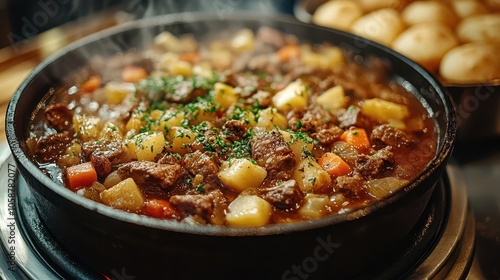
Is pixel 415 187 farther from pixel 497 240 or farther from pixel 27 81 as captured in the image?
pixel 27 81

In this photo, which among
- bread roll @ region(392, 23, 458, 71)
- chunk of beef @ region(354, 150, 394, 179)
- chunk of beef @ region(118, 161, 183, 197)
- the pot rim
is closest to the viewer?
the pot rim

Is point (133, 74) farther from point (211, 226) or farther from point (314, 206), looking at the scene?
point (211, 226)

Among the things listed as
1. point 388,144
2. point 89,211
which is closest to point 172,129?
point 89,211

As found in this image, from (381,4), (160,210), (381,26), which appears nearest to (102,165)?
(160,210)

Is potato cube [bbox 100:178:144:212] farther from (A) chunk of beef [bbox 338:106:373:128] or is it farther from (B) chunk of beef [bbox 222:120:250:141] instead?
(A) chunk of beef [bbox 338:106:373:128]

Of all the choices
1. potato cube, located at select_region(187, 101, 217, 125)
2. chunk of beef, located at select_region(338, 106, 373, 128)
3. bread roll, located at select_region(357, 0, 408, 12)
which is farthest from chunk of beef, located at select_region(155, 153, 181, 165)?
bread roll, located at select_region(357, 0, 408, 12)

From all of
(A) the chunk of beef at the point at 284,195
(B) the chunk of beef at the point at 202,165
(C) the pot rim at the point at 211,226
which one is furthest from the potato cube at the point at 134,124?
(A) the chunk of beef at the point at 284,195
